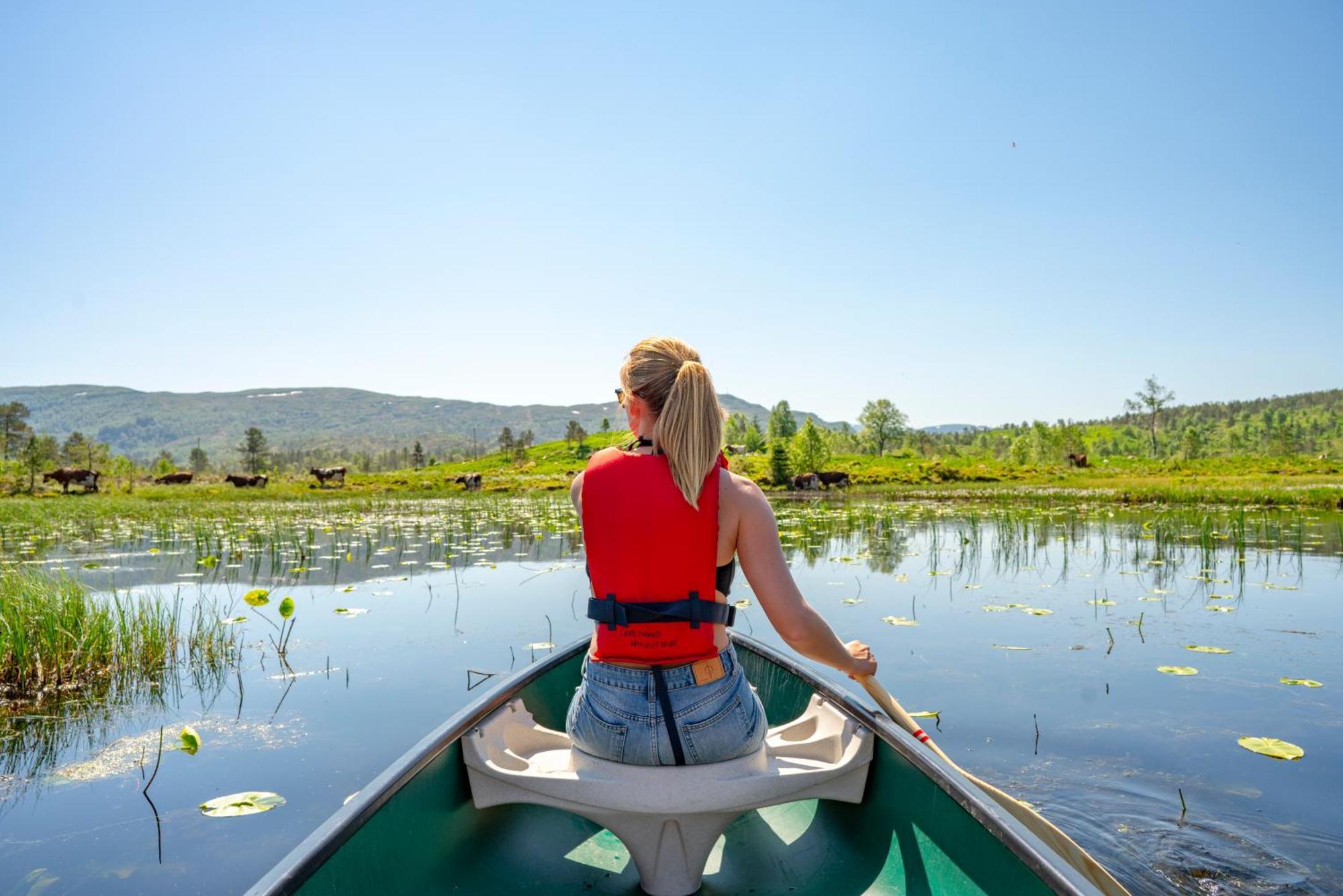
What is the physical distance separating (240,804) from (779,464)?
3312cm

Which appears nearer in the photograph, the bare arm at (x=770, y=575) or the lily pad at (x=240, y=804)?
the bare arm at (x=770, y=575)

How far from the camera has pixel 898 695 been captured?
210 inches

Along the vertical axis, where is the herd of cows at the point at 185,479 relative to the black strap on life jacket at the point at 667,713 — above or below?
below

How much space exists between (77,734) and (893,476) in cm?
3603

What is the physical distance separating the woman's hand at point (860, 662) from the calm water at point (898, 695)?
64.7 inches

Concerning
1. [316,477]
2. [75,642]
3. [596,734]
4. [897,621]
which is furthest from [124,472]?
[596,734]

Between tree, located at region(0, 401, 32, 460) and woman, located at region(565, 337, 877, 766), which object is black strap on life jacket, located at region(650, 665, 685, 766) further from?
tree, located at region(0, 401, 32, 460)

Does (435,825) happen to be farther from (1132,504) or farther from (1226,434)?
(1226,434)

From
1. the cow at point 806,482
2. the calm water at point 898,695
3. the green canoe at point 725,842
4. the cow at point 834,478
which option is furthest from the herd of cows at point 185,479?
the green canoe at point 725,842

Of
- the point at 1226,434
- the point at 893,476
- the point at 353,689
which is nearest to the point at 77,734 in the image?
the point at 353,689

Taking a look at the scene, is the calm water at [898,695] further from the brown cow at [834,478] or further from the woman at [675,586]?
the brown cow at [834,478]

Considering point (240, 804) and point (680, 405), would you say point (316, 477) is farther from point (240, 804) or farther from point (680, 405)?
point (680, 405)

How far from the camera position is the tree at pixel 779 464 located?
117 ft

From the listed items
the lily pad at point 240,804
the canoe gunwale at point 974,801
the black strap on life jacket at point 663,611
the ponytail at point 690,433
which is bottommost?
the lily pad at point 240,804
